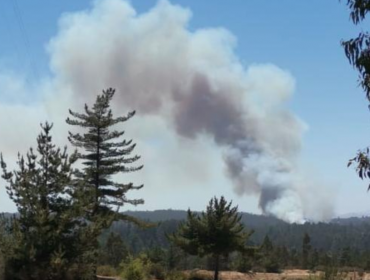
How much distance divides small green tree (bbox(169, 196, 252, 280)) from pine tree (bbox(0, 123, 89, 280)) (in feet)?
57.9

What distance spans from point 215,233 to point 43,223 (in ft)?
64.3

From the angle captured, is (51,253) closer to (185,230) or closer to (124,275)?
(124,275)

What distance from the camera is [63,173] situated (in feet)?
66.4

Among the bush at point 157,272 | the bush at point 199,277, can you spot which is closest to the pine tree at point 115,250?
the bush at point 199,277

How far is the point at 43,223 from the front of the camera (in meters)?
19.0

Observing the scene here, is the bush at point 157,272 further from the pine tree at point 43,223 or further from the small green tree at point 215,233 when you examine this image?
the pine tree at point 43,223

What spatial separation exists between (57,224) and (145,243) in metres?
176

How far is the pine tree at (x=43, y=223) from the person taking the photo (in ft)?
62.0

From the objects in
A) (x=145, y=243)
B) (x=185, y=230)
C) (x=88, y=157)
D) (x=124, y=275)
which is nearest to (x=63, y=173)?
(x=124, y=275)

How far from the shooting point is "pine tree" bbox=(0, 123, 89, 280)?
18.9 m

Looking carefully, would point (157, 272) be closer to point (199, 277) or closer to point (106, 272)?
point (199, 277)

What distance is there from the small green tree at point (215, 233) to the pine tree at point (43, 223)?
17.7m

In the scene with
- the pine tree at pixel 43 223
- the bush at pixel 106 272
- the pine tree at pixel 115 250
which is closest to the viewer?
the pine tree at pixel 43 223

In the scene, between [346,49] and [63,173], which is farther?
[63,173]
